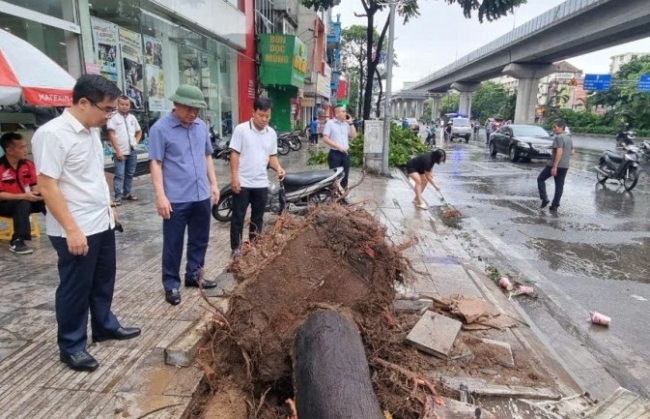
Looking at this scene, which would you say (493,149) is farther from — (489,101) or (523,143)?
(489,101)

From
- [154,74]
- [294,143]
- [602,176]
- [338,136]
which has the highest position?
[154,74]

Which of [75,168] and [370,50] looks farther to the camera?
[370,50]

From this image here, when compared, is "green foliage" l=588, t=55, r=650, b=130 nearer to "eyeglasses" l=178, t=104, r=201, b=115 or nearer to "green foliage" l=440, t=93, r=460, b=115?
"eyeglasses" l=178, t=104, r=201, b=115

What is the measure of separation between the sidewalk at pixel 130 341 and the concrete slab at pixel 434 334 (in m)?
0.41

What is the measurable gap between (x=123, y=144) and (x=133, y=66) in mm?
3437

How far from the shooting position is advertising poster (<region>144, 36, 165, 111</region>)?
10.7 m

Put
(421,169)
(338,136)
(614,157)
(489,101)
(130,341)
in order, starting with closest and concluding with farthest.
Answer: (130,341) < (338,136) < (421,169) < (614,157) < (489,101)

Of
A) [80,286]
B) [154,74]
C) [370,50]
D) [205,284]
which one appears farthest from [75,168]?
[370,50]

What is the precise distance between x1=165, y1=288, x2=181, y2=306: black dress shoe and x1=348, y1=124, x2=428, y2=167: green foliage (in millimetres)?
11022

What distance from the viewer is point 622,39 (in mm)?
23484

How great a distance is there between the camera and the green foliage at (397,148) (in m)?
14.6

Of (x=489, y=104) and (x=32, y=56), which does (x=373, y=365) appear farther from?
(x=489, y=104)

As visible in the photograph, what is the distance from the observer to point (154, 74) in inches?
434

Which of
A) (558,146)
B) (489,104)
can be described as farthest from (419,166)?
(489,104)
